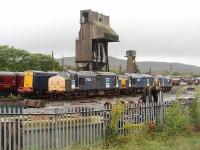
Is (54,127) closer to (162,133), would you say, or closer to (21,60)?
(162,133)

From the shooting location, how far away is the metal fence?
12.6 meters

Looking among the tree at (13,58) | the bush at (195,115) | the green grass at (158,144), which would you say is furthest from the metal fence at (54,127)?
the tree at (13,58)

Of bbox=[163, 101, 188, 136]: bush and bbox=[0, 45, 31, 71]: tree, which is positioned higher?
bbox=[0, 45, 31, 71]: tree

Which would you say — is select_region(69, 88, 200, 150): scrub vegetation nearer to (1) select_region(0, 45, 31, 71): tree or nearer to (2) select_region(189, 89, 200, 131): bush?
(2) select_region(189, 89, 200, 131): bush

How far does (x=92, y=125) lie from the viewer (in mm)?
14602

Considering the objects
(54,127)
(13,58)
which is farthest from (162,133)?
(13,58)

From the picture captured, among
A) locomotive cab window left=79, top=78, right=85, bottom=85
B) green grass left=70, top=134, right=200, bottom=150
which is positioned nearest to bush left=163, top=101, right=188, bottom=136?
green grass left=70, top=134, right=200, bottom=150

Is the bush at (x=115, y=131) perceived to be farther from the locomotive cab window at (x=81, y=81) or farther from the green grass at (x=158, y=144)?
the locomotive cab window at (x=81, y=81)

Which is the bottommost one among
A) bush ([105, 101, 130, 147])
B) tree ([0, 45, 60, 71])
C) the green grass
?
the green grass

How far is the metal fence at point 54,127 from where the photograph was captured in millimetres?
12641

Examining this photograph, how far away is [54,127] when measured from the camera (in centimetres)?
1351

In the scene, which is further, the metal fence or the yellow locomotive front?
the yellow locomotive front

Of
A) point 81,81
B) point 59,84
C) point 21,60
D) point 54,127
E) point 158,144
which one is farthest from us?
point 21,60

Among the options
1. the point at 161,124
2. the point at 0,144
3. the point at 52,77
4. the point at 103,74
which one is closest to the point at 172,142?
the point at 161,124
